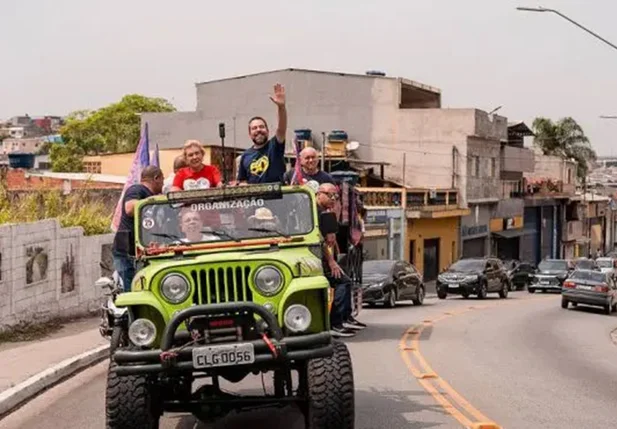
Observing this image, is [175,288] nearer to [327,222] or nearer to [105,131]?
[327,222]

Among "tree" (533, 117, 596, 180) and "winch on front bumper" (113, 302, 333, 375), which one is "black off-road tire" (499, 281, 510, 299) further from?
"tree" (533, 117, 596, 180)

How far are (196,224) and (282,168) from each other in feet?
6.08

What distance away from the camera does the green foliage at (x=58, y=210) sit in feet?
63.0

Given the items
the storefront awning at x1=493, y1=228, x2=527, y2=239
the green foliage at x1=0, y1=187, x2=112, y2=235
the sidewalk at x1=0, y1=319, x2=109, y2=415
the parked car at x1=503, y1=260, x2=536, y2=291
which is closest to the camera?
the sidewalk at x1=0, y1=319, x2=109, y2=415

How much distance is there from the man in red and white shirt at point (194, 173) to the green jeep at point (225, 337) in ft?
4.90

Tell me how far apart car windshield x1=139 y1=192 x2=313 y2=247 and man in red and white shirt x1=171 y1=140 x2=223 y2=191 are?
0.95 metres

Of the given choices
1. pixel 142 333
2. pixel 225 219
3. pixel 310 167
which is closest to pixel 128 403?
pixel 142 333

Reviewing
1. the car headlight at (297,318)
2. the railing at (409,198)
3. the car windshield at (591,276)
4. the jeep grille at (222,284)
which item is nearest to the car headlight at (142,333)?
the jeep grille at (222,284)

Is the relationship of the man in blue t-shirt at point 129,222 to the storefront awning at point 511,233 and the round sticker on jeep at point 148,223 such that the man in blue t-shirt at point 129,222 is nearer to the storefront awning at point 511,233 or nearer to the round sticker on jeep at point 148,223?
the round sticker on jeep at point 148,223

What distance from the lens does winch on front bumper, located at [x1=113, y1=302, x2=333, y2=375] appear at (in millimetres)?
7348

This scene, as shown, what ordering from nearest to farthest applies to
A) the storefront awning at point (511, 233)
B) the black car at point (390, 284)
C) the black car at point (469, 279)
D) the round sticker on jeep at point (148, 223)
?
1. the round sticker on jeep at point (148, 223)
2. the black car at point (390, 284)
3. the black car at point (469, 279)
4. the storefront awning at point (511, 233)

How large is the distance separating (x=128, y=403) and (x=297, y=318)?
1.36 meters

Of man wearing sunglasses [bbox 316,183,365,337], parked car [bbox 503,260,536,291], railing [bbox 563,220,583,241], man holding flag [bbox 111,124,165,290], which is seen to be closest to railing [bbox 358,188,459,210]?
parked car [bbox 503,260,536,291]

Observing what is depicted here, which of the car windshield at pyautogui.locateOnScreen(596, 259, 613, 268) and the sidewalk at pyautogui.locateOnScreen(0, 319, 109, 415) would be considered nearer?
the sidewalk at pyautogui.locateOnScreen(0, 319, 109, 415)
